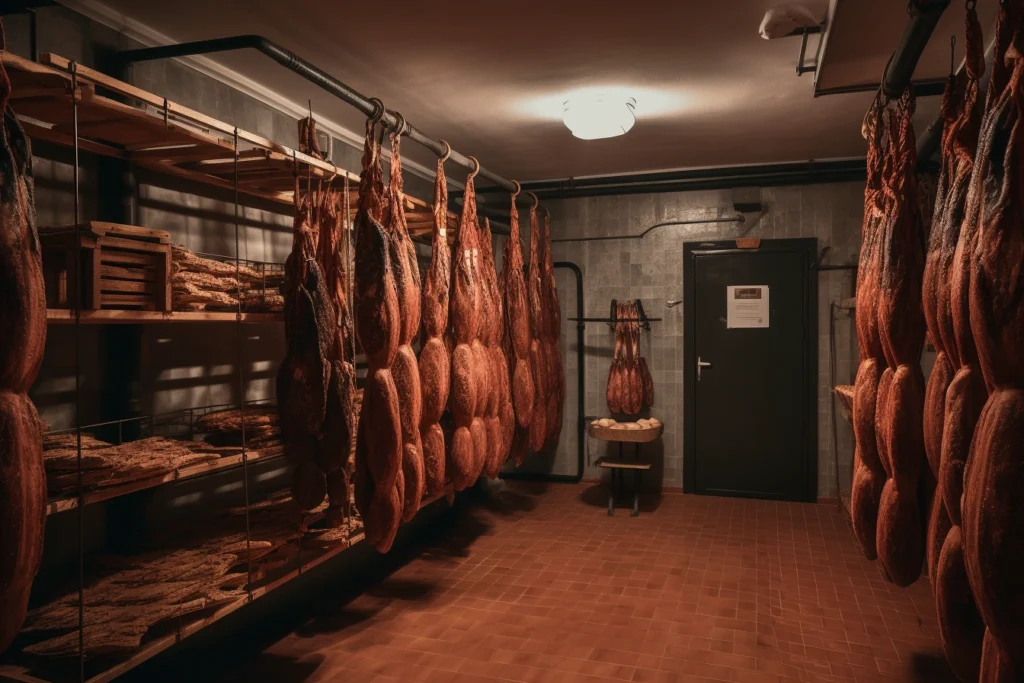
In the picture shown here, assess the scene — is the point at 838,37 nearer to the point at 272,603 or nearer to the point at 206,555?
the point at 206,555

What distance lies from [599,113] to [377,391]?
209 cm

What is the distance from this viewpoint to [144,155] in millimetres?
2693

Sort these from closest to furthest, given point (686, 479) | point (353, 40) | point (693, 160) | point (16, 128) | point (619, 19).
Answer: point (16, 128) → point (619, 19) → point (353, 40) → point (693, 160) → point (686, 479)

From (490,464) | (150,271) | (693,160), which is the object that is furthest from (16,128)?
(693,160)

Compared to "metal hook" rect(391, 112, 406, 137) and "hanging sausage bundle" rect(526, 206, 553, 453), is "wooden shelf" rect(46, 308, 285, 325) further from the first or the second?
"hanging sausage bundle" rect(526, 206, 553, 453)

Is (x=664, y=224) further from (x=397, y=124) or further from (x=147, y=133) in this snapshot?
(x=147, y=133)

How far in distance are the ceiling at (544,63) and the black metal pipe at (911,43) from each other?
26 cm

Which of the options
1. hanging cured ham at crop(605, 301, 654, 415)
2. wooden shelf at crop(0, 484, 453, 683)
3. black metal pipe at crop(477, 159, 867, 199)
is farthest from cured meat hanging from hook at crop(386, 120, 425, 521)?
hanging cured ham at crop(605, 301, 654, 415)

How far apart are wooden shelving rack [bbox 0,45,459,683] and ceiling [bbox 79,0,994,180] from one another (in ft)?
1.82

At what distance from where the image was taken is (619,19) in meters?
2.83

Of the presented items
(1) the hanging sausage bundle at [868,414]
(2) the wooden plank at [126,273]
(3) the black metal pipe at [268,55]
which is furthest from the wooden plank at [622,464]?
(2) the wooden plank at [126,273]

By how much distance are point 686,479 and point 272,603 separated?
3.77 metres

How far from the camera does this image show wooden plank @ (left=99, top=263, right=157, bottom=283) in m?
2.10

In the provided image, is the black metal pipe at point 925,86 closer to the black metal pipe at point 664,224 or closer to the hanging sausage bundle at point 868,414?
the hanging sausage bundle at point 868,414
